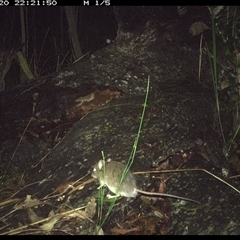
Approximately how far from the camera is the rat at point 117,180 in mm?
1802

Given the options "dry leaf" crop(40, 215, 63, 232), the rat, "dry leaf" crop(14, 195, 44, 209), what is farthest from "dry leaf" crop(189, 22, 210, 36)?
"dry leaf" crop(40, 215, 63, 232)

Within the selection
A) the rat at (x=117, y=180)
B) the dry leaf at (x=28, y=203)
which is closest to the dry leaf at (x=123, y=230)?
the rat at (x=117, y=180)

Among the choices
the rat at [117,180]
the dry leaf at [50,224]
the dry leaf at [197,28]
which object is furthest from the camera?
the dry leaf at [197,28]

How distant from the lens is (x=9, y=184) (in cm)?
261

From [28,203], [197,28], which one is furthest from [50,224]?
[197,28]

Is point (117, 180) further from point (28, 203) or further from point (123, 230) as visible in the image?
point (28, 203)

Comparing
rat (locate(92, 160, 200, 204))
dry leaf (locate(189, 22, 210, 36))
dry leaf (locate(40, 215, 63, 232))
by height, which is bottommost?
dry leaf (locate(40, 215, 63, 232))

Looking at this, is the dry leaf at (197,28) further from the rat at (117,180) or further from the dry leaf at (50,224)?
the dry leaf at (50,224)

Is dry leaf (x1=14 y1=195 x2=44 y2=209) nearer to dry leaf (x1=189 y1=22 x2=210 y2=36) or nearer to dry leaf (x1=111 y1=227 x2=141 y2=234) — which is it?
dry leaf (x1=111 y1=227 x2=141 y2=234)

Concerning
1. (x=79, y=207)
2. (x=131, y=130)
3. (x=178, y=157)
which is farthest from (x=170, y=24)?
(x=79, y=207)

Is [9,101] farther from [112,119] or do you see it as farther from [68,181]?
[68,181]

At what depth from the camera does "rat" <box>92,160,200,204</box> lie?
180 centimetres

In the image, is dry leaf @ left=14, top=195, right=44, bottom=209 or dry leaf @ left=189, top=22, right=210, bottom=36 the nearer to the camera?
dry leaf @ left=14, top=195, right=44, bottom=209

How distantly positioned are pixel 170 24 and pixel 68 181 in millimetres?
1549
